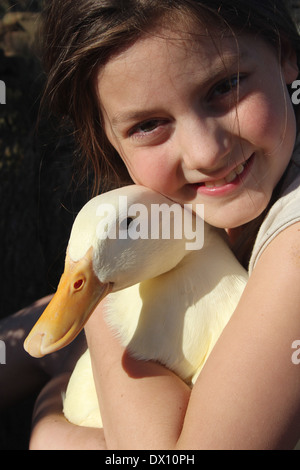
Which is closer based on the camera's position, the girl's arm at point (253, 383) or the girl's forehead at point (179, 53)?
the girl's arm at point (253, 383)

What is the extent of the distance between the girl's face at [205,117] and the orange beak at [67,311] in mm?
252

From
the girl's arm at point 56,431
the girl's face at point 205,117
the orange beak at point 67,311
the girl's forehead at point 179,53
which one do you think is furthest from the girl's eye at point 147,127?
the girl's arm at point 56,431

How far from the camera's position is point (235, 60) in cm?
116

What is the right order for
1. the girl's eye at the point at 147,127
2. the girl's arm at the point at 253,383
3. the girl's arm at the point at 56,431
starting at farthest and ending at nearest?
the girl's arm at the point at 56,431, the girl's eye at the point at 147,127, the girl's arm at the point at 253,383

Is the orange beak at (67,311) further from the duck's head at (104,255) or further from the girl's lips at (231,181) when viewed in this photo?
the girl's lips at (231,181)

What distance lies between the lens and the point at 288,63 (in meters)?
1.34

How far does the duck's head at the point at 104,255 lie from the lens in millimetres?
1149

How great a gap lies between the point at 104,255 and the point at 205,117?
0.33 meters

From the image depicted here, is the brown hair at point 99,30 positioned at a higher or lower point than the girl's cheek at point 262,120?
higher

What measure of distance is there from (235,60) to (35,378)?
4.11 feet

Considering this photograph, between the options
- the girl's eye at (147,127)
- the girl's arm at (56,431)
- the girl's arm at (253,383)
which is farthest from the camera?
the girl's arm at (56,431)

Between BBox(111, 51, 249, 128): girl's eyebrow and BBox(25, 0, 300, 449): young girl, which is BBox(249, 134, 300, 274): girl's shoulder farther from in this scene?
BBox(111, 51, 249, 128): girl's eyebrow

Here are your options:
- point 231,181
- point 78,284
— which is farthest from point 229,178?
point 78,284

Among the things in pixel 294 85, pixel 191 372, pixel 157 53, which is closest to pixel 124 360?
pixel 191 372
